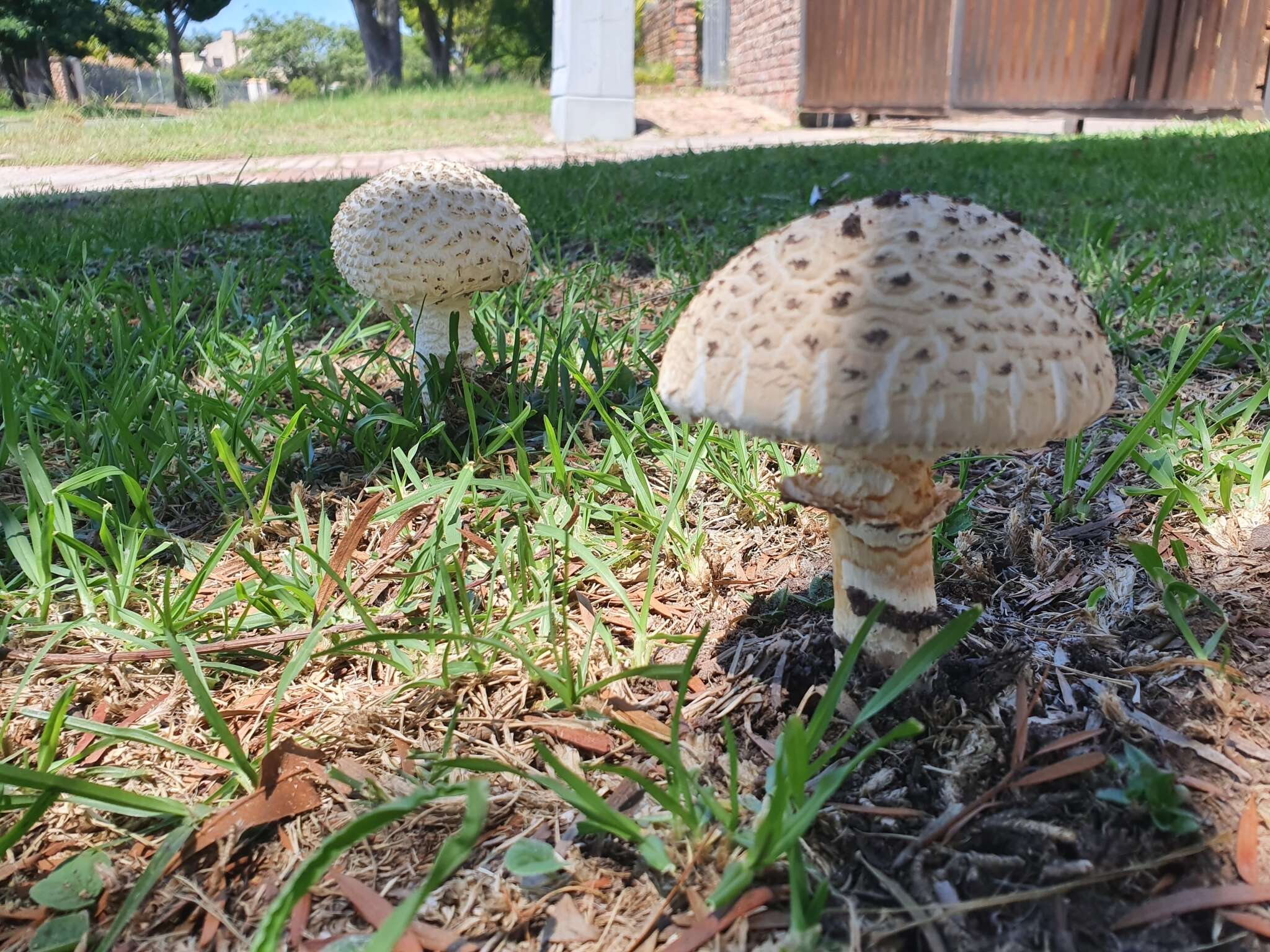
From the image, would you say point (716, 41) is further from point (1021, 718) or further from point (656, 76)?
point (1021, 718)

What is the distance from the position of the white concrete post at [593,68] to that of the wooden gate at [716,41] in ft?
28.6

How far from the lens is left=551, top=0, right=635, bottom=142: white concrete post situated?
14797 mm

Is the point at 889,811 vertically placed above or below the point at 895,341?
below

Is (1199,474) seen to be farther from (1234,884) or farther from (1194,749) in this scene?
(1234,884)

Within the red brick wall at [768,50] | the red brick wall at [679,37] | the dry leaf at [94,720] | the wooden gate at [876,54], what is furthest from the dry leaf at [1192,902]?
the red brick wall at [679,37]

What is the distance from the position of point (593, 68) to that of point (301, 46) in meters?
59.1

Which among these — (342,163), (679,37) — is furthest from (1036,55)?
(679,37)

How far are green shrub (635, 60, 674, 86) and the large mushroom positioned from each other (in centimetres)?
2524

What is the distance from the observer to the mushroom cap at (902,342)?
1.34 metres

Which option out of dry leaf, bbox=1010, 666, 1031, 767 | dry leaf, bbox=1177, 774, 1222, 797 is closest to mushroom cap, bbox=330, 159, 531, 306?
dry leaf, bbox=1010, 666, 1031, 767

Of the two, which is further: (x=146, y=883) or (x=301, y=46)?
(x=301, y=46)

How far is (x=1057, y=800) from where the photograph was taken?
1466mm

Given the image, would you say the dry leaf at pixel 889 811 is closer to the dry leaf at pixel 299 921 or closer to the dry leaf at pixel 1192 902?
the dry leaf at pixel 1192 902

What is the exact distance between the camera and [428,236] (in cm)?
290
